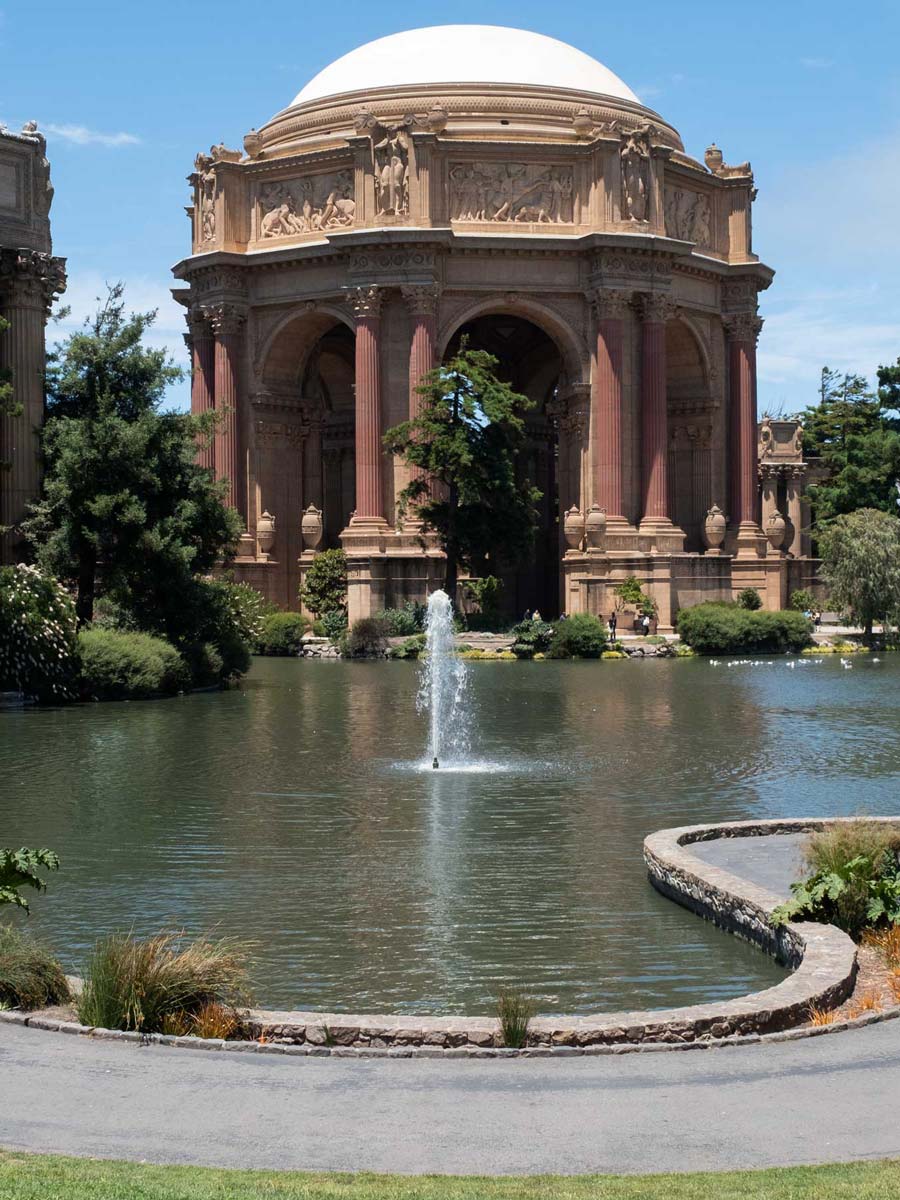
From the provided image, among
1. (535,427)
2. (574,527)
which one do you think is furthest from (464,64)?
(574,527)

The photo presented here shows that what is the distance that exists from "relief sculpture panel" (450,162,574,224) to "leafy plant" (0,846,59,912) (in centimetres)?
5367

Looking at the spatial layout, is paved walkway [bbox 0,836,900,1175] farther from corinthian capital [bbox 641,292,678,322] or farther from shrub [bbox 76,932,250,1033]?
corinthian capital [bbox 641,292,678,322]

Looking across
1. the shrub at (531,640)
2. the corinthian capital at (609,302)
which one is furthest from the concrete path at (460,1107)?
the corinthian capital at (609,302)

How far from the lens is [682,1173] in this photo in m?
6.82

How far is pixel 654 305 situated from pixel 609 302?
6.60ft

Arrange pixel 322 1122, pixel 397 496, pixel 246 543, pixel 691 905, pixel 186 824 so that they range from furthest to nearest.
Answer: pixel 246 543
pixel 397 496
pixel 186 824
pixel 691 905
pixel 322 1122

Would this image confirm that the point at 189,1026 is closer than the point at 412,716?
Yes

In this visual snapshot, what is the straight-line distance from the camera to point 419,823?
693 inches

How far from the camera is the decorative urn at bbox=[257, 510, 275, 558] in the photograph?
66.2 meters

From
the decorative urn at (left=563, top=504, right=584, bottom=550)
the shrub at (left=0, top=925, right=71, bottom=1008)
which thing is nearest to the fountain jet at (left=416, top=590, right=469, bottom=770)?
the shrub at (left=0, top=925, right=71, bottom=1008)

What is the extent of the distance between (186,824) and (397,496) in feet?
139

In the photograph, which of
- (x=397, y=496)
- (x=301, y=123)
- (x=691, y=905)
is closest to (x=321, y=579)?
(x=397, y=496)

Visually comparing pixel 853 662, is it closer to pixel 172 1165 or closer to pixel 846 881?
pixel 846 881

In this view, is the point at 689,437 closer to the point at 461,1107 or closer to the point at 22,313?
the point at 22,313
